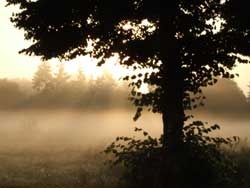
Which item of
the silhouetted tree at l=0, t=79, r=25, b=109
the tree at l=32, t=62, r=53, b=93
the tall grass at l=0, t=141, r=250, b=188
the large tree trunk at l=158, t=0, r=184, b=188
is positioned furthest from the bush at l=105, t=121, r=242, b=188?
the tree at l=32, t=62, r=53, b=93

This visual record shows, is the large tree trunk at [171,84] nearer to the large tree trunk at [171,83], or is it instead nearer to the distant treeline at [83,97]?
the large tree trunk at [171,83]

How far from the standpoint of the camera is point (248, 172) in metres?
22.1

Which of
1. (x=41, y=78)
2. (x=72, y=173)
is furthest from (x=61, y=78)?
(x=72, y=173)

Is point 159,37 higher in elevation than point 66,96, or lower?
lower

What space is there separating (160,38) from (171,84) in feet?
4.76

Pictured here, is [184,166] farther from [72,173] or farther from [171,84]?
[72,173]

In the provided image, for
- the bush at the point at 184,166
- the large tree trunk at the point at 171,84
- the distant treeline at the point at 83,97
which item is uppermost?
the distant treeline at the point at 83,97

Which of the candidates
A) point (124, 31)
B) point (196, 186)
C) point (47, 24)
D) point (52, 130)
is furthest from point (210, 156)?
point (52, 130)

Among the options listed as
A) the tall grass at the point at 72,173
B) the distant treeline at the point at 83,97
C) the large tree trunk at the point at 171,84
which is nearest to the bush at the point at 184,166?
the large tree trunk at the point at 171,84

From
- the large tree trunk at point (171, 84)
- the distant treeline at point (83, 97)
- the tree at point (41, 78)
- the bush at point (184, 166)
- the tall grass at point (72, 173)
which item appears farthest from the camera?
the tree at point (41, 78)

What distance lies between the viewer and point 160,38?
14023 mm

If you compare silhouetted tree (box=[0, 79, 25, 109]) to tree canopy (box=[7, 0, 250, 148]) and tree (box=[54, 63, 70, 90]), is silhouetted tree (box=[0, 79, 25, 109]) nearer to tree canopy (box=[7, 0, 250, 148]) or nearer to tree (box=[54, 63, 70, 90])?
tree (box=[54, 63, 70, 90])

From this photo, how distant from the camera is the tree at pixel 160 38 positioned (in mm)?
13555

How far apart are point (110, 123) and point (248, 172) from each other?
78.6m
